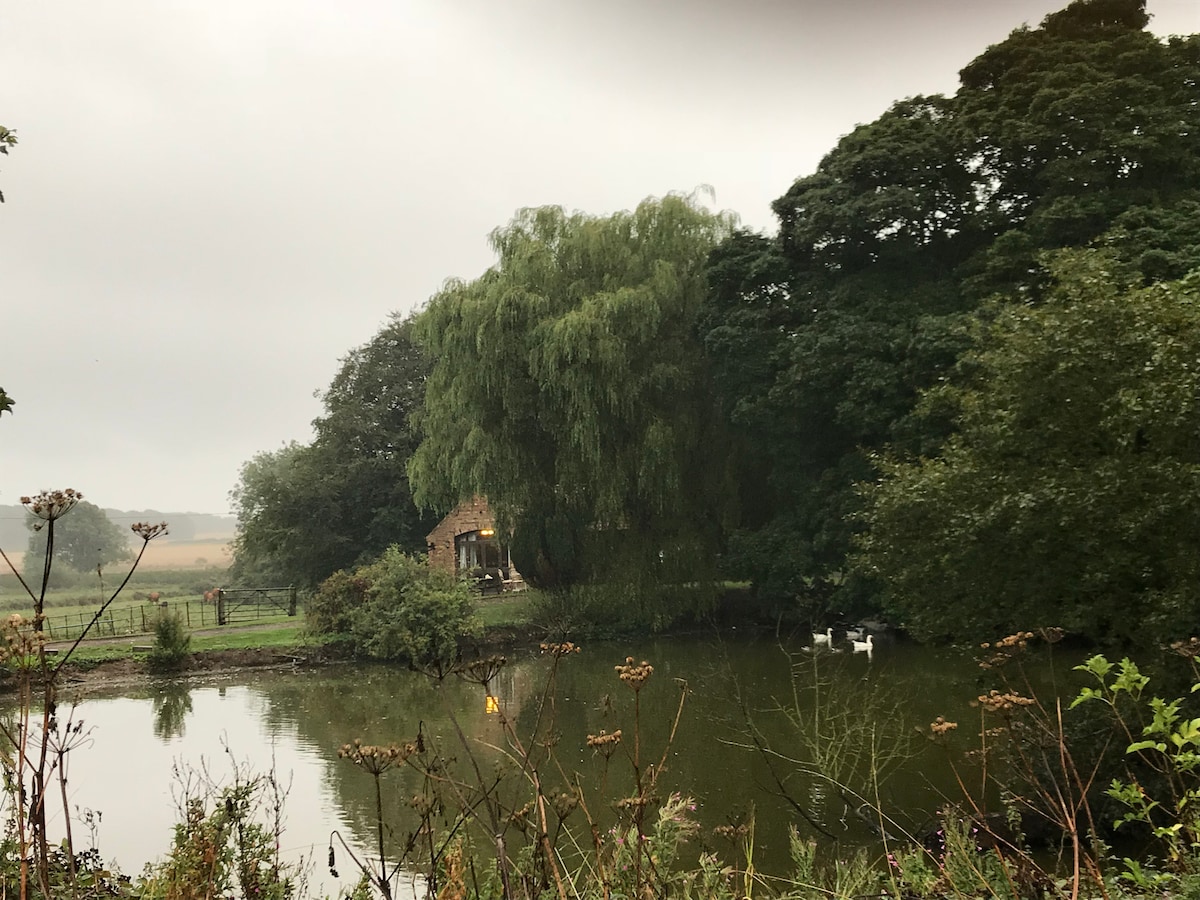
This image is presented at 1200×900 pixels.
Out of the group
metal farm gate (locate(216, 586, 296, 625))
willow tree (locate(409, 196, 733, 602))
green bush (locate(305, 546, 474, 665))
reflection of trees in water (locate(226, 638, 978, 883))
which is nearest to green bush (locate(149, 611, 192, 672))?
reflection of trees in water (locate(226, 638, 978, 883))

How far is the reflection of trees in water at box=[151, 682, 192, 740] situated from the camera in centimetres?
1338

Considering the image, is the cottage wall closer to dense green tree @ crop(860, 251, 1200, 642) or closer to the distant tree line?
the distant tree line

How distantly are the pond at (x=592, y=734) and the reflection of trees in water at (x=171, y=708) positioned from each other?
0.04 m

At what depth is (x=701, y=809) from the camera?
835cm

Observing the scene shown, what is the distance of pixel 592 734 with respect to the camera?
7008 millimetres

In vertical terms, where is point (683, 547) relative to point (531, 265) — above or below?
below

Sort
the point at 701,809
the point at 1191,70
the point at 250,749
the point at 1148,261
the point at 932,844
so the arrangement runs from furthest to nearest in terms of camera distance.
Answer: the point at 1191,70, the point at 1148,261, the point at 250,749, the point at 701,809, the point at 932,844

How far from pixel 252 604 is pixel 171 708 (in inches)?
663

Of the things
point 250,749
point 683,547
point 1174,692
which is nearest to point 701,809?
point 1174,692

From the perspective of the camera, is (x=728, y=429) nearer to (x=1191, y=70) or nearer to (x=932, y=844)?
(x=1191, y=70)

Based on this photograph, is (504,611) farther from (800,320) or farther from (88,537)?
(88,537)

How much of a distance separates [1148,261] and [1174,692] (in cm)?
912

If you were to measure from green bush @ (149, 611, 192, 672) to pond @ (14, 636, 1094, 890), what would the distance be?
3.95 feet

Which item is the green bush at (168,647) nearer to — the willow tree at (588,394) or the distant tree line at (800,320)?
the distant tree line at (800,320)
